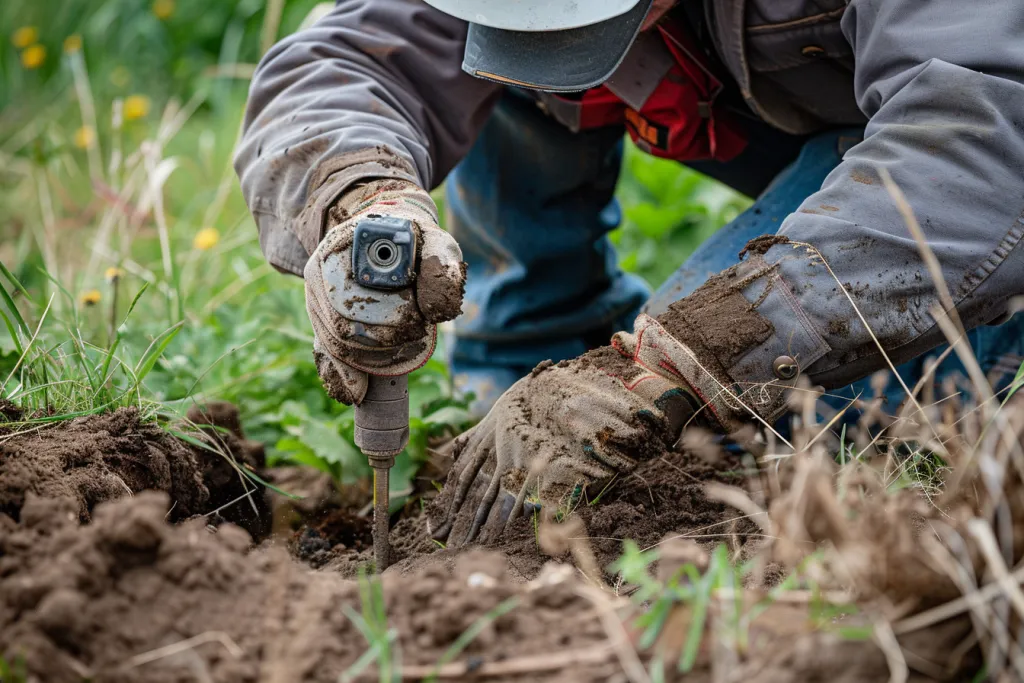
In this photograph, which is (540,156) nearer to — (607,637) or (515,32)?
(515,32)

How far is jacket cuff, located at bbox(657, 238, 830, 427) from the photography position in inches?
70.2

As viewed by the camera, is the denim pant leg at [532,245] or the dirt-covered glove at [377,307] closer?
the dirt-covered glove at [377,307]

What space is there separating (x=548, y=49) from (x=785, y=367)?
0.79m

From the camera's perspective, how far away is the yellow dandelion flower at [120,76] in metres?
5.06

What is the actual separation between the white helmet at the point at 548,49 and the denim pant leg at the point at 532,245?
73 centimetres

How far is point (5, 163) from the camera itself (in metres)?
4.38

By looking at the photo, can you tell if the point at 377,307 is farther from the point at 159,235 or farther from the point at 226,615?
the point at 159,235

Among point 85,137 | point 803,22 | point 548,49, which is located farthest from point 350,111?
point 85,137

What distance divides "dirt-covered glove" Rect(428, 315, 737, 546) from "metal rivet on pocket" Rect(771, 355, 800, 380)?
12 cm

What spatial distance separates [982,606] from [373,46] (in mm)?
1804

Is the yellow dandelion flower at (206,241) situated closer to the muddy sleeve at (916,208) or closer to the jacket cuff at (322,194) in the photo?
the jacket cuff at (322,194)

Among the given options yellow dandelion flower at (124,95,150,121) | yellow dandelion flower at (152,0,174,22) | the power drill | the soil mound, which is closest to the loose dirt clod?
the soil mound

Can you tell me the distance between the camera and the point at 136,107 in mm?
4582

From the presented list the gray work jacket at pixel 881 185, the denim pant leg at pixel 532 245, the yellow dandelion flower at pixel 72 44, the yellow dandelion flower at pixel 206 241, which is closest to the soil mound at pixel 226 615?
the gray work jacket at pixel 881 185
